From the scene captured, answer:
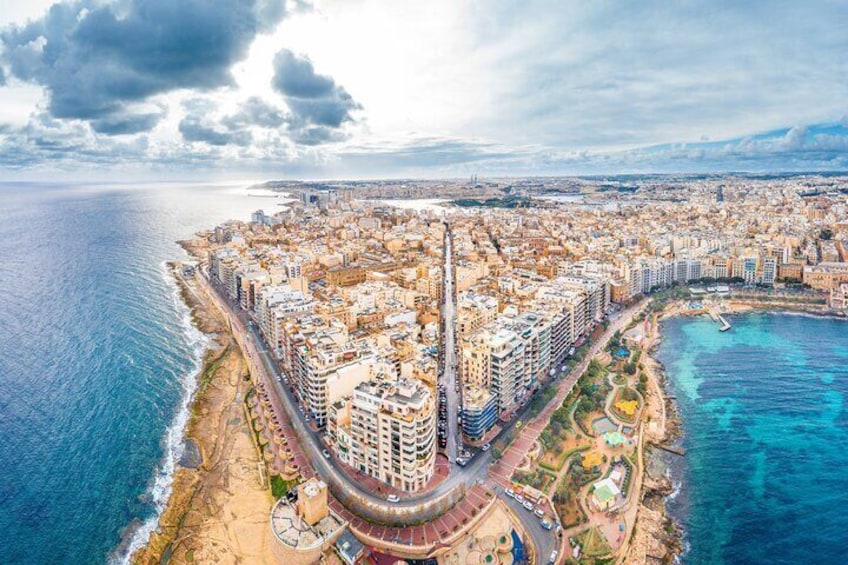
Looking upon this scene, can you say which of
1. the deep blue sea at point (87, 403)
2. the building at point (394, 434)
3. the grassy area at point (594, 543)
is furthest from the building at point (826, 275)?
the deep blue sea at point (87, 403)

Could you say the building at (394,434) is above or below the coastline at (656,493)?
above

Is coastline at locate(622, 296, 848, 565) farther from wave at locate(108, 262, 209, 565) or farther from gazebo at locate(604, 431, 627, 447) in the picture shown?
wave at locate(108, 262, 209, 565)

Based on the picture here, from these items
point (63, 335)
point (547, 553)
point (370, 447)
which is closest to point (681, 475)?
point (547, 553)

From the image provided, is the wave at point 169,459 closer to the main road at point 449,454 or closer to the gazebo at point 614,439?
the main road at point 449,454

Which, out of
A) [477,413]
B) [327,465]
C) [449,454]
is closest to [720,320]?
[477,413]

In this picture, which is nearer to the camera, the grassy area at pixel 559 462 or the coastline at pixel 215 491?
the coastline at pixel 215 491

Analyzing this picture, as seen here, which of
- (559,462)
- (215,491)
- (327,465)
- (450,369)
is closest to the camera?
(215,491)

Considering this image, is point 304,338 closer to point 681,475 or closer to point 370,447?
point 370,447

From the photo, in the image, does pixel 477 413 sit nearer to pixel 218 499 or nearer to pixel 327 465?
pixel 327 465
